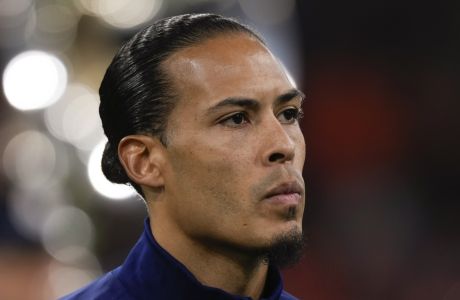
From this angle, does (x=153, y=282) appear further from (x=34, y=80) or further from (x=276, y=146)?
(x=34, y=80)

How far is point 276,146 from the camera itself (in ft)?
9.38

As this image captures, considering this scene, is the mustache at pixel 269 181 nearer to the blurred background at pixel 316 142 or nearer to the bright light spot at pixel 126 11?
the blurred background at pixel 316 142

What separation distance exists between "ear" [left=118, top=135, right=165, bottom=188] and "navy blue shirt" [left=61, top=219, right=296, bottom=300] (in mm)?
156

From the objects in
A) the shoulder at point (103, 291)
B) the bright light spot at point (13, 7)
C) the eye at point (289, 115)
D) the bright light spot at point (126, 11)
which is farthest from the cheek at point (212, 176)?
the bright light spot at point (13, 7)

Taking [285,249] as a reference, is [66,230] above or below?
below

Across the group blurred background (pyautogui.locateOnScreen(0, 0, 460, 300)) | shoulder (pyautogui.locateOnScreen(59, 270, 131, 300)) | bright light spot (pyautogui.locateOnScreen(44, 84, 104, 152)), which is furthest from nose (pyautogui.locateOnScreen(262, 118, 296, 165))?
bright light spot (pyautogui.locateOnScreen(44, 84, 104, 152))

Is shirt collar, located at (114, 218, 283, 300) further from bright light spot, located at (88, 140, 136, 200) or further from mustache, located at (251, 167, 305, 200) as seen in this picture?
bright light spot, located at (88, 140, 136, 200)

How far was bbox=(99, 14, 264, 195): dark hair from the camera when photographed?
3.07 metres

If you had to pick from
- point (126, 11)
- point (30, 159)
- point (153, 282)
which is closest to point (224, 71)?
point (153, 282)

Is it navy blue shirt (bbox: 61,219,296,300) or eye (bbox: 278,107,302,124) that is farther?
eye (bbox: 278,107,302,124)

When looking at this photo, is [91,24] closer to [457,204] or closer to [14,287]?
[14,287]

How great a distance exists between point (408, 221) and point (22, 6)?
4781mm

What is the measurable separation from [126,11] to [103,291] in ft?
21.4

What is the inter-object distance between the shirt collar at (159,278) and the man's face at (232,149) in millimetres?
133
